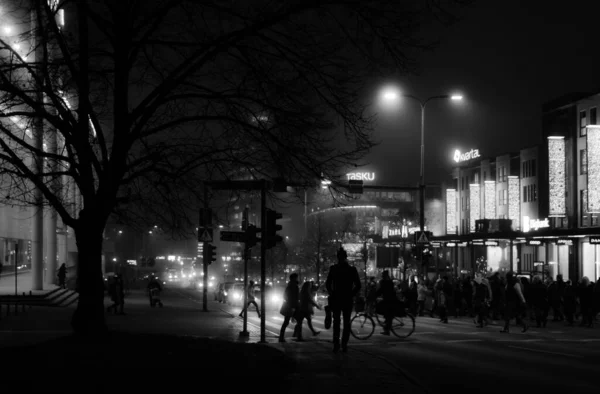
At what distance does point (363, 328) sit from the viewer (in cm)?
2144

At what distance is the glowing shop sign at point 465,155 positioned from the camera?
87.5 m

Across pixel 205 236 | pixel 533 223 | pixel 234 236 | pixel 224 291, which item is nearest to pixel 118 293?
pixel 205 236

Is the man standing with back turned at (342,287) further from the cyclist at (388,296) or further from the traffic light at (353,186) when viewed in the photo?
the cyclist at (388,296)

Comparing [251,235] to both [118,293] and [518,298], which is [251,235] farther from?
[118,293]

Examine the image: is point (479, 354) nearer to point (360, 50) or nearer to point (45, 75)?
point (360, 50)

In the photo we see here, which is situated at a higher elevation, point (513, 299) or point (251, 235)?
point (251, 235)

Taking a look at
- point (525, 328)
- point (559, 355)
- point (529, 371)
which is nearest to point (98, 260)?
point (529, 371)

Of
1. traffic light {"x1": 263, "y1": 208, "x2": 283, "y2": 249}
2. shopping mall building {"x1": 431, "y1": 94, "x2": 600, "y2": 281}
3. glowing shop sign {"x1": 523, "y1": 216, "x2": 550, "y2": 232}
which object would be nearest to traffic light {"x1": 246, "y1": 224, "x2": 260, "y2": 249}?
traffic light {"x1": 263, "y1": 208, "x2": 283, "y2": 249}

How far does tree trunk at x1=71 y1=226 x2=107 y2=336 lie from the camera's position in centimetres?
1290

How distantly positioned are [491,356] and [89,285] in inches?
347

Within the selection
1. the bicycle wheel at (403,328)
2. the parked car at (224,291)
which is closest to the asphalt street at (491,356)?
the bicycle wheel at (403,328)

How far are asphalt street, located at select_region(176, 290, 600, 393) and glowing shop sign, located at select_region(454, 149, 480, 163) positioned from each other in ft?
204

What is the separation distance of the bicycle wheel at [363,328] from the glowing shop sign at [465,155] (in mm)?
68087

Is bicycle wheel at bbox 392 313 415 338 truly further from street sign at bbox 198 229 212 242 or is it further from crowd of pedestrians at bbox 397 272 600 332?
street sign at bbox 198 229 212 242
